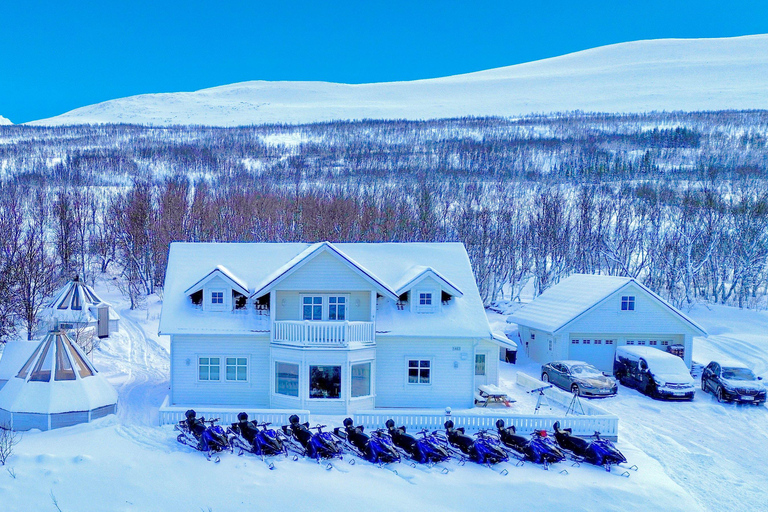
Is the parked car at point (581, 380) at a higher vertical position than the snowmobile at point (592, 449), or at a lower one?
higher

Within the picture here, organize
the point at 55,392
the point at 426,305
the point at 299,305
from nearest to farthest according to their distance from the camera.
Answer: the point at 55,392, the point at 299,305, the point at 426,305

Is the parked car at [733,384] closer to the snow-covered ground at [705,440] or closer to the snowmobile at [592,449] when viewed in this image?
the snow-covered ground at [705,440]

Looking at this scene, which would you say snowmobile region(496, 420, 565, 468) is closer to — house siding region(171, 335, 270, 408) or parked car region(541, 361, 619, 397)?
parked car region(541, 361, 619, 397)

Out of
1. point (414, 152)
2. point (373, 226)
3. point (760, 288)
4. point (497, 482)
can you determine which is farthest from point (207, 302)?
point (414, 152)

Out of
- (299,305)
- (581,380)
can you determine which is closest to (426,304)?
(299,305)

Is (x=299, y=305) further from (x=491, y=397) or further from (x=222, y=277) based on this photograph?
(x=491, y=397)

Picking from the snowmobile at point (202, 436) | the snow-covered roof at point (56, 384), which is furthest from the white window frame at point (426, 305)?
the snow-covered roof at point (56, 384)

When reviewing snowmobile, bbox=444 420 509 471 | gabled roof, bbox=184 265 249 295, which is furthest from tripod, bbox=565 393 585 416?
gabled roof, bbox=184 265 249 295
